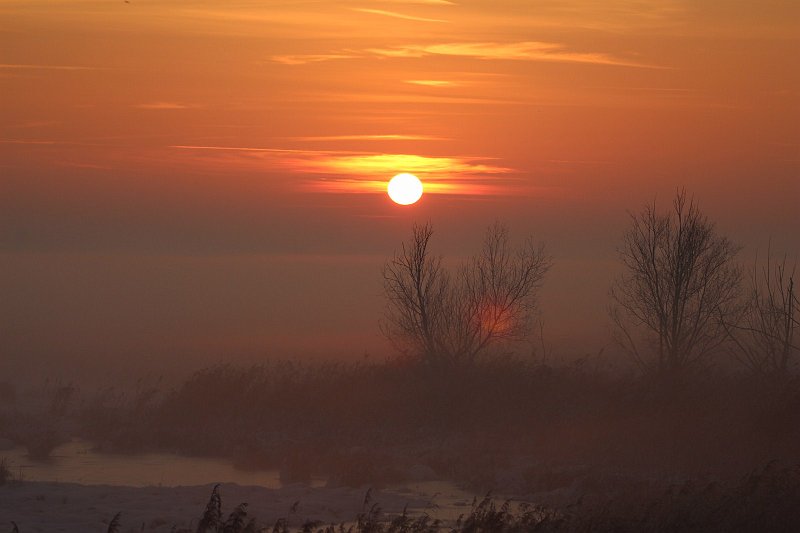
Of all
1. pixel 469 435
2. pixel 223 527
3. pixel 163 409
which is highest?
pixel 163 409

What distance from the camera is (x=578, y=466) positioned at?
91.9 feet

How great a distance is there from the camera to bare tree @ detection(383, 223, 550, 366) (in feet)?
125

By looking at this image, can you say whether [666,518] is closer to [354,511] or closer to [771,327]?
[354,511]

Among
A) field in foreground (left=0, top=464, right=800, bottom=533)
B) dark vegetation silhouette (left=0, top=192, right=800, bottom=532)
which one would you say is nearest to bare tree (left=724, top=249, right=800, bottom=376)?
dark vegetation silhouette (left=0, top=192, right=800, bottom=532)

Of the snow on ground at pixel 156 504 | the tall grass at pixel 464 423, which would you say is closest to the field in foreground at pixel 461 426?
the tall grass at pixel 464 423

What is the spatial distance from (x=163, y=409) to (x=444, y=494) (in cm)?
1546

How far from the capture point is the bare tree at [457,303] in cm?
3819

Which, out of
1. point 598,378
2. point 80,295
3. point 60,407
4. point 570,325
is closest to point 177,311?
point 80,295

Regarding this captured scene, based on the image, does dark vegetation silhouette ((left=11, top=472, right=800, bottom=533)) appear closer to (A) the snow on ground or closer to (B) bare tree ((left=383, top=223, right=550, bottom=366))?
(A) the snow on ground

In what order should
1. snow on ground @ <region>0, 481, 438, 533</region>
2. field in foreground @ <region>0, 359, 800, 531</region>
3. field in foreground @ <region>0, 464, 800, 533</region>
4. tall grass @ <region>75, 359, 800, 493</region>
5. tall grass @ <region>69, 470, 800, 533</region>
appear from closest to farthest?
tall grass @ <region>69, 470, 800, 533</region>
field in foreground @ <region>0, 464, 800, 533</region>
snow on ground @ <region>0, 481, 438, 533</region>
field in foreground @ <region>0, 359, 800, 531</region>
tall grass @ <region>75, 359, 800, 493</region>

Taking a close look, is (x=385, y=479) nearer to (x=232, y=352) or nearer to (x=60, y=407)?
(x=60, y=407)

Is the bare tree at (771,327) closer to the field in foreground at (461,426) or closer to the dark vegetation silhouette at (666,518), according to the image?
the field in foreground at (461,426)

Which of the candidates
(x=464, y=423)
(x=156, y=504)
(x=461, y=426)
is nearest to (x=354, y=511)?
A: (x=156, y=504)

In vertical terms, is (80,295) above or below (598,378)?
above
